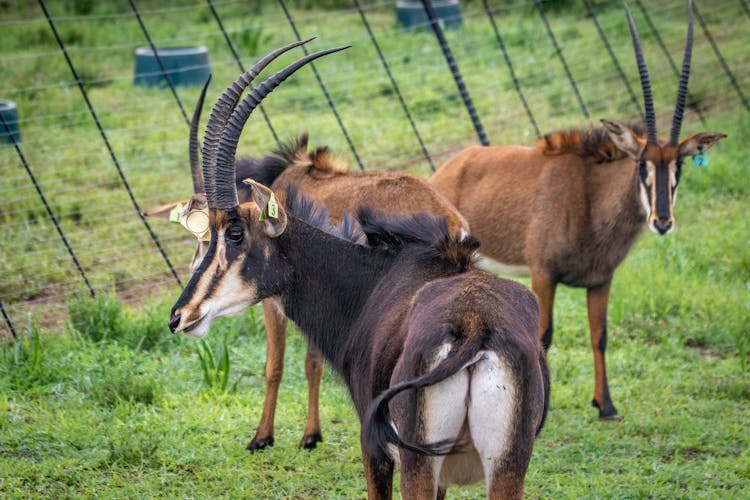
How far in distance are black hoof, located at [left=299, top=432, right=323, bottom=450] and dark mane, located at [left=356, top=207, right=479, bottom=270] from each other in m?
1.93

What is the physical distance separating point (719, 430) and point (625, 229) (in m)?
1.51

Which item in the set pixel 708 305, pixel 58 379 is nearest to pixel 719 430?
pixel 708 305

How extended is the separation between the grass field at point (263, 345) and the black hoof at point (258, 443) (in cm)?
7

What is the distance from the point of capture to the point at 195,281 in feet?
14.8

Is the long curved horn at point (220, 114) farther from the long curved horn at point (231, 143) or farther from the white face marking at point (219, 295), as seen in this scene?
the white face marking at point (219, 295)

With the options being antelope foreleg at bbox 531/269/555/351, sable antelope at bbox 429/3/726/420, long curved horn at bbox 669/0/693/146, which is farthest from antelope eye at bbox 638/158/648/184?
antelope foreleg at bbox 531/269/555/351

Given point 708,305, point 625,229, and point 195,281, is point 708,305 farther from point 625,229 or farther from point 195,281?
point 195,281

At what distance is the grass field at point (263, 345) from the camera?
5617 mm

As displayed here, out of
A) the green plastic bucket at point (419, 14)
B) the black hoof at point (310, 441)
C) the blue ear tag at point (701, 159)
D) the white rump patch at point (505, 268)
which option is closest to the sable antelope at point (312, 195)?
the black hoof at point (310, 441)

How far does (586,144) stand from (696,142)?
77cm

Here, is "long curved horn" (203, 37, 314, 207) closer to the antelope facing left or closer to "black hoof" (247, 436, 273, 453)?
the antelope facing left

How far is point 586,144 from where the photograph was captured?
718 centimetres

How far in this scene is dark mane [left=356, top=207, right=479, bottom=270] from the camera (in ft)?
14.2

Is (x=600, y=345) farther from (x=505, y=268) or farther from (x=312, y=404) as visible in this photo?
(x=312, y=404)
